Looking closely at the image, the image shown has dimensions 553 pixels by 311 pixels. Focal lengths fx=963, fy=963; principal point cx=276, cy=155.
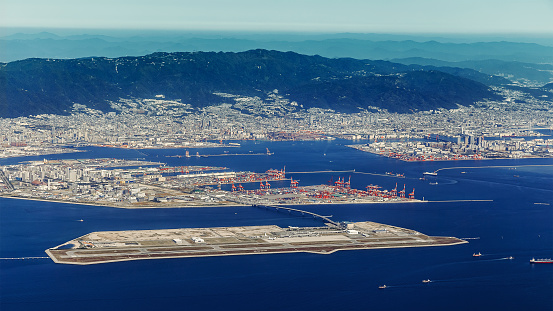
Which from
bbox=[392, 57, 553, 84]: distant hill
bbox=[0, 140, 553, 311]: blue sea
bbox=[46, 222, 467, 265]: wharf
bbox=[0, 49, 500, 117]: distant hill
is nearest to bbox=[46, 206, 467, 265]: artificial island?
bbox=[46, 222, 467, 265]: wharf

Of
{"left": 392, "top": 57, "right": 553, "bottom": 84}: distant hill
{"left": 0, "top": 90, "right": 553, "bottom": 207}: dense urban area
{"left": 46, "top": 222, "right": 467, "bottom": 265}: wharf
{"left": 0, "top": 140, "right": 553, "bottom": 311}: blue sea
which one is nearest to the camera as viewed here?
{"left": 0, "top": 140, "right": 553, "bottom": 311}: blue sea

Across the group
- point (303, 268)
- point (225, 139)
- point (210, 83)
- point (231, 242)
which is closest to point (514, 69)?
point (210, 83)

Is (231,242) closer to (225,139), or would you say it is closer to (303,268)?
(303,268)

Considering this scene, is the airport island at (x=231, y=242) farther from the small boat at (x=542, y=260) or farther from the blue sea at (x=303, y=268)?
the small boat at (x=542, y=260)

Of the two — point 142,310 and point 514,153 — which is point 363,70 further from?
point 142,310

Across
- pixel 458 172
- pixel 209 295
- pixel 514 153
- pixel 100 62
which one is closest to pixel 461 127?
pixel 514 153

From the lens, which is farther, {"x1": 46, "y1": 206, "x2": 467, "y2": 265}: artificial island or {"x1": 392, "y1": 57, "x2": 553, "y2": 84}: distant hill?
{"x1": 392, "y1": 57, "x2": 553, "y2": 84}: distant hill
